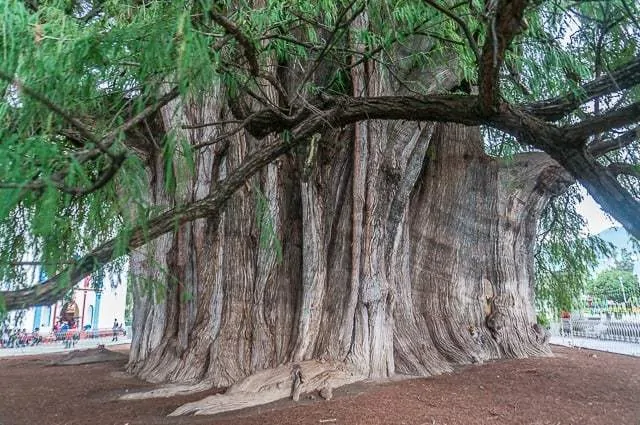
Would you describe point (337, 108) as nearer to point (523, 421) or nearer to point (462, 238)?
point (523, 421)

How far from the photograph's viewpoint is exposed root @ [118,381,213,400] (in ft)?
11.8

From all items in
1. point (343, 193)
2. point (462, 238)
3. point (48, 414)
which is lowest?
point (48, 414)

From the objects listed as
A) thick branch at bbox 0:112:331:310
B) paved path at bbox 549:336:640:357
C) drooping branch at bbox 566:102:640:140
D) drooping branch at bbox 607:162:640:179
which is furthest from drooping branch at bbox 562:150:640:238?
paved path at bbox 549:336:640:357

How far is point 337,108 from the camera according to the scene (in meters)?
2.46

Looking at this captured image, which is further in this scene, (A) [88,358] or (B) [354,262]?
(A) [88,358]

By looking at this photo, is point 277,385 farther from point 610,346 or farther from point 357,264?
point 610,346

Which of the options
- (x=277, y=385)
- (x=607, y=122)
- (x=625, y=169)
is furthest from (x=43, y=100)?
(x=625, y=169)

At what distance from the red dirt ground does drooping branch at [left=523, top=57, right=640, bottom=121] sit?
1.88 metres

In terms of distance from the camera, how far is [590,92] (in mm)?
2227

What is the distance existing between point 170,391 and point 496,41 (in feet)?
11.7

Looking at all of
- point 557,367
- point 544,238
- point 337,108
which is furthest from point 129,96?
point 544,238

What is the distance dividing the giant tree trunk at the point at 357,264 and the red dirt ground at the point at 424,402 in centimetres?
42

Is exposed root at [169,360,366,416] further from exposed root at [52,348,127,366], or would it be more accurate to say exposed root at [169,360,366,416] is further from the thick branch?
exposed root at [52,348,127,366]

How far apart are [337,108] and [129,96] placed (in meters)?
1.16
